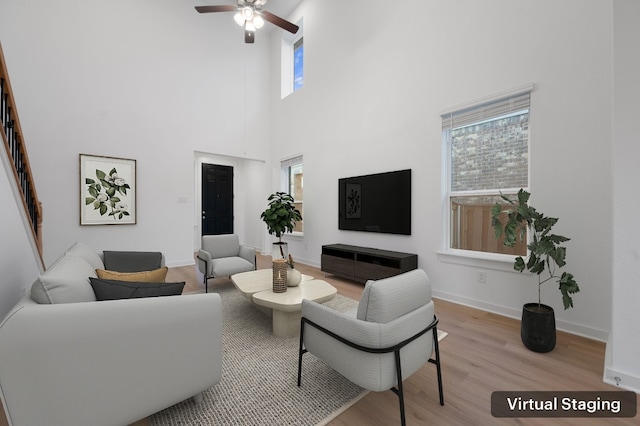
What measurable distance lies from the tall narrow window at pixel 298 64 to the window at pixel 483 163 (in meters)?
3.92

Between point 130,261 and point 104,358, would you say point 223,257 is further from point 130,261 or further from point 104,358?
point 104,358

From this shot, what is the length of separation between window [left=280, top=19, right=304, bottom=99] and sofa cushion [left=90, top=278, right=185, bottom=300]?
5.68 meters

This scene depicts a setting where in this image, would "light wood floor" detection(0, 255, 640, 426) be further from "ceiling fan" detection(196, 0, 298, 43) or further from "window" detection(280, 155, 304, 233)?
"ceiling fan" detection(196, 0, 298, 43)

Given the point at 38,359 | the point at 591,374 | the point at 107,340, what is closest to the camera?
the point at 38,359

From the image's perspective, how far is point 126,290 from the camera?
4.99ft

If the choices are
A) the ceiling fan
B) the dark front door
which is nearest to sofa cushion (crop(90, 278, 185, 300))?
the ceiling fan

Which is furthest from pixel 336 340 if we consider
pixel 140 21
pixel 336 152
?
pixel 140 21

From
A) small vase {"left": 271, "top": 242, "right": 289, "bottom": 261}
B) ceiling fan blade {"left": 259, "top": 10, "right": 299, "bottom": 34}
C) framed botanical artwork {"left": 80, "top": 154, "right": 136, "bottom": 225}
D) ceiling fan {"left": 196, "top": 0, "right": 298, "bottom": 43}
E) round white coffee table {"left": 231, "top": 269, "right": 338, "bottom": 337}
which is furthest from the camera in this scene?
small vase {"left": 271, "top": 242, "right": 289, "bottom": 261}

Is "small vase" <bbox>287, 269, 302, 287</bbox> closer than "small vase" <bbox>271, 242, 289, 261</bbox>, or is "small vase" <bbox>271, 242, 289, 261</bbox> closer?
"small vase" <bbox>287, 269, 302, 287</bbox>

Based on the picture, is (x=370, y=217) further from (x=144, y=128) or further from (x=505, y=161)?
(x=144, y=128)

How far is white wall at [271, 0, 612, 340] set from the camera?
8.01 ft

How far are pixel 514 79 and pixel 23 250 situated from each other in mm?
4968

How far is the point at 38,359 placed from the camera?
45.6 inches

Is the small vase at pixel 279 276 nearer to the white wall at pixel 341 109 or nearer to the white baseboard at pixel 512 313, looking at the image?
the white wall at pixel 341 109
